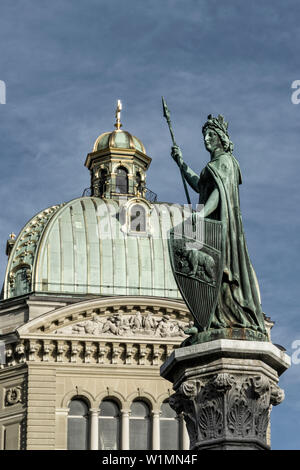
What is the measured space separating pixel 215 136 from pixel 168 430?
3957cm

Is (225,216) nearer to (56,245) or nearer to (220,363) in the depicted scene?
(220,363)

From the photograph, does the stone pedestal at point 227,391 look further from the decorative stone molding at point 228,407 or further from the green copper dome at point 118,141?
the green copper dome at point 118,141

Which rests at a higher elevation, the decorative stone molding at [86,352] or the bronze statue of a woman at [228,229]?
the decorative stone molding at [86,352]

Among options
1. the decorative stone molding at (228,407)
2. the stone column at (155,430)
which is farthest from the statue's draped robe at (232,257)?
the stone column at (155,430)

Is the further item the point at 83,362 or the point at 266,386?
the point at 83,362

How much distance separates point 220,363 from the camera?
53.9 ft

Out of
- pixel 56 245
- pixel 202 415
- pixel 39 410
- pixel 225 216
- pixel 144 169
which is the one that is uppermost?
pixel 144 169

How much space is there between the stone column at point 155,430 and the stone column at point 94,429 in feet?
8.59

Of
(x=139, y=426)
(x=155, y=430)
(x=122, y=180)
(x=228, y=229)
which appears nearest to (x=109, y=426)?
(x=139, y=426)

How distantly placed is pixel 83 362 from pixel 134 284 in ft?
16.9

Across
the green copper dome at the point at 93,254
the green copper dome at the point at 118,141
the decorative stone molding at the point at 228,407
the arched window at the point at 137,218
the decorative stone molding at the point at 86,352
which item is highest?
the green copper dome at the point at 118,141

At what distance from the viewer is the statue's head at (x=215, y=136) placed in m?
18.4

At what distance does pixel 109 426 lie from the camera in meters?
56.3

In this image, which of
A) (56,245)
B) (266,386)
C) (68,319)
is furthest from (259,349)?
(56,245)
